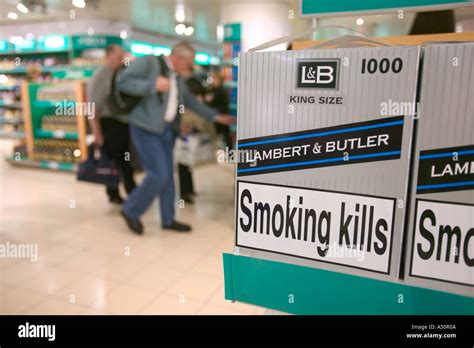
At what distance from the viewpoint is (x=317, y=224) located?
2.34ft

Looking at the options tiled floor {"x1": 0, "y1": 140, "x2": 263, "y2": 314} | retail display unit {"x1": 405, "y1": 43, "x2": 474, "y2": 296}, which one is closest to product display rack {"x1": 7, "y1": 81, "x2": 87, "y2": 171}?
tiled floor {"x1": 0, "y1": 140, "x2": 263, "y2": 314}

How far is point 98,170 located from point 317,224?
3.86 m

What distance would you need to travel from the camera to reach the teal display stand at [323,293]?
0.66 metres

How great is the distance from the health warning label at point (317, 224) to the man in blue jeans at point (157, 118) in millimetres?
2538

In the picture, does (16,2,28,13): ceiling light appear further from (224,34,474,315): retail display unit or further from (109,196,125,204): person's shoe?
(224,34,474,315): retail display unit

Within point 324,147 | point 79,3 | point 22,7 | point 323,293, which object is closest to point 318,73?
point 324,147

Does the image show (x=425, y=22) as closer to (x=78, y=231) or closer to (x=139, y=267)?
(x=139, y=267)

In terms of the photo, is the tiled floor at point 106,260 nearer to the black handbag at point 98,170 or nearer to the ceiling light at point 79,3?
the black handbag at point 98,170

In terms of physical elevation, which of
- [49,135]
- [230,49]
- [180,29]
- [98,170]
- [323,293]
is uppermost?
[180,29]

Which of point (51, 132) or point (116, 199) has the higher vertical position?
point (51, 132)

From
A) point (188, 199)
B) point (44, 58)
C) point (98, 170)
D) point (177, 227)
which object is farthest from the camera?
point (44, 58)

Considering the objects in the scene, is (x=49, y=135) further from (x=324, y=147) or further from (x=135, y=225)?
(x=324, y=147)

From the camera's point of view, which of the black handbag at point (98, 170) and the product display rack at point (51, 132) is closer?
the black handbag at point (98, 170)

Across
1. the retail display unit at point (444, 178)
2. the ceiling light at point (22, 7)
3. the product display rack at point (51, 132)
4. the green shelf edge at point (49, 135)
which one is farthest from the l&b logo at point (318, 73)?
the ceiling light at point (22, 7)
